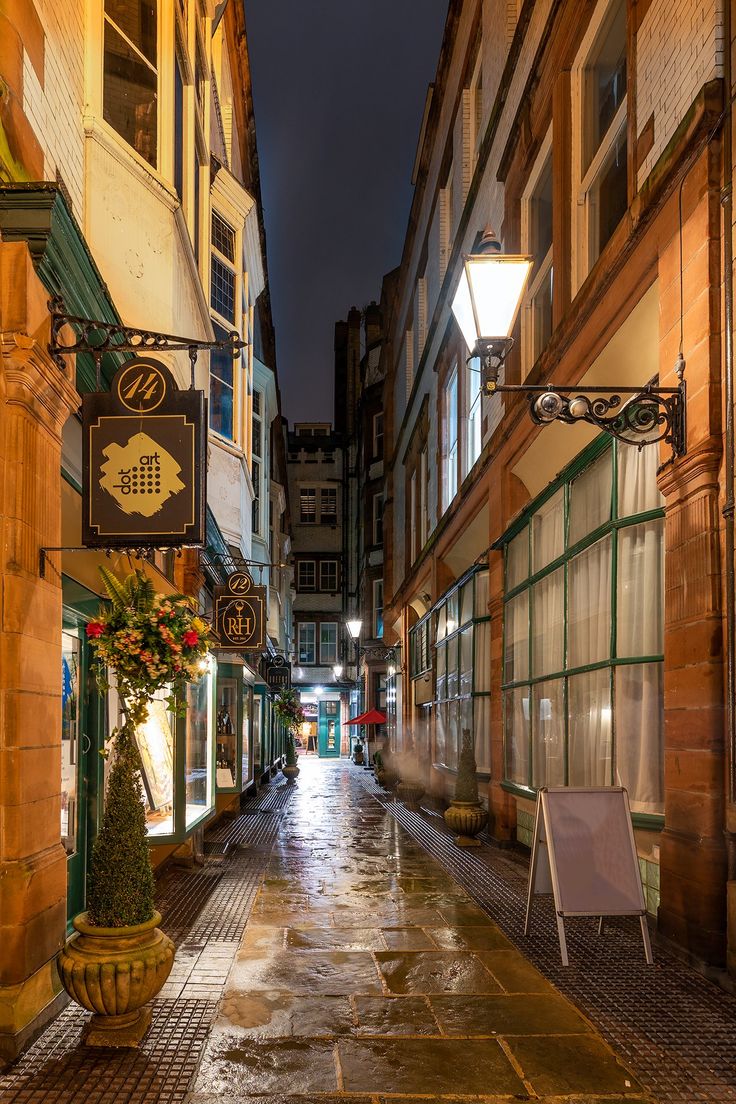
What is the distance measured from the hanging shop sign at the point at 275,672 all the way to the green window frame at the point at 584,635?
66.2ft

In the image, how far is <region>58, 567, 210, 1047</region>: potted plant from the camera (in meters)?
5.30

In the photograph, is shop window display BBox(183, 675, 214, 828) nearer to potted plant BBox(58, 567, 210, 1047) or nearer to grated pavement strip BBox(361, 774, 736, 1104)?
grated pavement strip BBox(361, 774, 736, 1104)

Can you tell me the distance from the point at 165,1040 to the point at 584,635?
21.1ft

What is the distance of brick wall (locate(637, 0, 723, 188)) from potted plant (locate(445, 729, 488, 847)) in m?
7.98

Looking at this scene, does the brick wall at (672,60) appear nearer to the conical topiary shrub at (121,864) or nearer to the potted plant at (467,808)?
the conical topiary shrub at (121,864)

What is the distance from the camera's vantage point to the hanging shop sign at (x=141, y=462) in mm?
6312

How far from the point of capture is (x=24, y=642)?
5594 mm

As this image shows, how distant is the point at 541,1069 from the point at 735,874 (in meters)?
2.26

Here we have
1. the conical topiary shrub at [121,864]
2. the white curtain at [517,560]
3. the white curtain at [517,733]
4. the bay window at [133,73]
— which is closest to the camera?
the conical topiary shrub at [121,864]

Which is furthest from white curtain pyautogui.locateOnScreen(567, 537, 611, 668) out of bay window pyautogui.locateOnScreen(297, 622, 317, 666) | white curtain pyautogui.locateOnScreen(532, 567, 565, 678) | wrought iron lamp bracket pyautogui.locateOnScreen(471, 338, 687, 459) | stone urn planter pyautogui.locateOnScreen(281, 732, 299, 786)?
bay window pyautogui.locateOnScreen(297, 622, 317, 666)

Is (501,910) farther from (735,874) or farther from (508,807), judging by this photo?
(508,807)

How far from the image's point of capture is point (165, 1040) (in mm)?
5414

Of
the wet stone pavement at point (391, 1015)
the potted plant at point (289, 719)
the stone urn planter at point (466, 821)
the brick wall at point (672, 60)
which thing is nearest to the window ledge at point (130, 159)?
the brick wall at point (672, 60)

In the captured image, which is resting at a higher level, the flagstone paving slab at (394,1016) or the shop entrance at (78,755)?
the shop entrance at (78,755)
